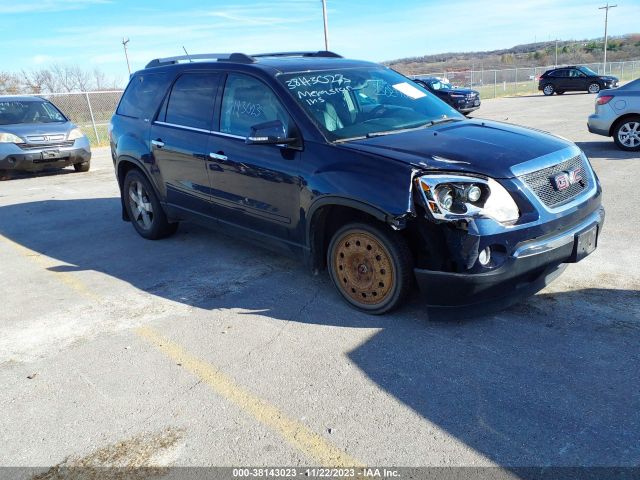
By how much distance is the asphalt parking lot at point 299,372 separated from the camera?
8.91ft

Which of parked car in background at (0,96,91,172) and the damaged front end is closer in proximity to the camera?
the damaged front end

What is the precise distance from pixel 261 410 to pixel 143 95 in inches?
169

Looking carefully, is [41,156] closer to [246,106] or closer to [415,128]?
[246,106]

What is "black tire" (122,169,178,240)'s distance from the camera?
20.2ft

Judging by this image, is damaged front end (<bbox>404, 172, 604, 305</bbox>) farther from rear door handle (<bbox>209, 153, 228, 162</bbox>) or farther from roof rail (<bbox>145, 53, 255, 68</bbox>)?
roof rail (<bbox>145, 53, 255, 68</bbox>)

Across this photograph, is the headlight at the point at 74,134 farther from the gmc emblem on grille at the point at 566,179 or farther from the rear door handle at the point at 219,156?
the gmc emblem on grille at the point at 566,179

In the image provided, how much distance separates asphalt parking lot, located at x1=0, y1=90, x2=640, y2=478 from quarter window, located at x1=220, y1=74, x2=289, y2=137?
4.54 feet

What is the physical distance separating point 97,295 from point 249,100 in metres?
2.20

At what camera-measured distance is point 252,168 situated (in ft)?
14.9

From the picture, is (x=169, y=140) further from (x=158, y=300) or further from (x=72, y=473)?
(x=72, y=473)

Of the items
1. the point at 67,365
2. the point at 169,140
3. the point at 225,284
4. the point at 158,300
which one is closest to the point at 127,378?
the point at 67,365

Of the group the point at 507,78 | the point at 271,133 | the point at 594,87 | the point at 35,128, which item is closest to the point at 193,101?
the point at 271,133

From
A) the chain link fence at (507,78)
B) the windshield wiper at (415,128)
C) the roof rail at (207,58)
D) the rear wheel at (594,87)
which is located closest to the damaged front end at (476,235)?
the windshield wiper at (415,128)

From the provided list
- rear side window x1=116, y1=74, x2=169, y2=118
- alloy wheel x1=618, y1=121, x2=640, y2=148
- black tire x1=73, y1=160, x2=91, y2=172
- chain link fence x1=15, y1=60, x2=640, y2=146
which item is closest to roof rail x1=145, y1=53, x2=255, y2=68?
rear side window x1=116, y1=74, x2=169, y2=118
